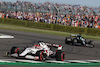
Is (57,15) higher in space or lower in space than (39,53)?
higher

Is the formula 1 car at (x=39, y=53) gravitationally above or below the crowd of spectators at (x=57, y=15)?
below

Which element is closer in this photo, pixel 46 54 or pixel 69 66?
pixel 69 66

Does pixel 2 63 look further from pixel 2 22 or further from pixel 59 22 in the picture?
pixel 2 22

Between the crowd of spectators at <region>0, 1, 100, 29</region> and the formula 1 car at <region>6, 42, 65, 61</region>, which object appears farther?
the crowd of spectators at <region>0, 1, 100, 29</region>

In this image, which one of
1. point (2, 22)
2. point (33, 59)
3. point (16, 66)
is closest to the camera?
point (16, 66)

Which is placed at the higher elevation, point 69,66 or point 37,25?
point 37,25

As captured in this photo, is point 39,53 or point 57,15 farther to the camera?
point 57,15

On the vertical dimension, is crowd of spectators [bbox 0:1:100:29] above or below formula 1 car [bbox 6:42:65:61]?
above

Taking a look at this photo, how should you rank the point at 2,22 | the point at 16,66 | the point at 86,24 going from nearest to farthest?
the point at 16,66
the point at 86,24
the point at 2,22

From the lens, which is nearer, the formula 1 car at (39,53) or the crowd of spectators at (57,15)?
the formula 1 car at (39,53)

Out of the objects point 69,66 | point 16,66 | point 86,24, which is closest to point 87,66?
point 69,66

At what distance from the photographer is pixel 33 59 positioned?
13.4m

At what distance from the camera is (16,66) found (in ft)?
38.3

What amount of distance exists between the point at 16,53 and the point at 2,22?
33.4m
